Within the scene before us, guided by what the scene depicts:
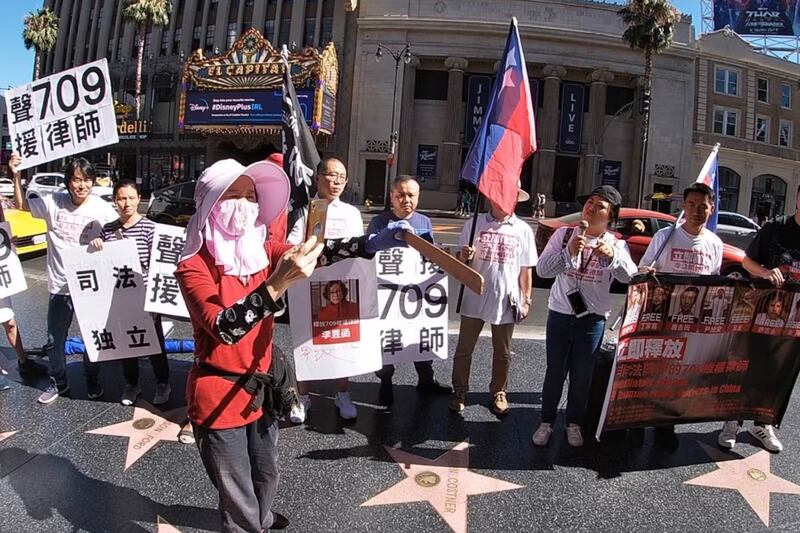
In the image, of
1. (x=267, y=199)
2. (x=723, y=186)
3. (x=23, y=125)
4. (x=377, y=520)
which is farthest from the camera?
(x=723, y=186)

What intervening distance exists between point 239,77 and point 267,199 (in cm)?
3266

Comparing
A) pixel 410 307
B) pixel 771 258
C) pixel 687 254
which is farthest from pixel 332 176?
pixel 771 258

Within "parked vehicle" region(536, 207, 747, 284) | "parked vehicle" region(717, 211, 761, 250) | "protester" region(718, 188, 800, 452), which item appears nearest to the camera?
"protester" region(718, 188, 800, 452)

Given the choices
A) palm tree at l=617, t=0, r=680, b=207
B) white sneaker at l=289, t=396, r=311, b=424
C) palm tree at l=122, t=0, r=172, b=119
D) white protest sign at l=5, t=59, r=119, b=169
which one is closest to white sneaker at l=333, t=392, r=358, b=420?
white sneaker at l=289, t=396, r=311, b=424

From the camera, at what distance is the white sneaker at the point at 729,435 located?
3.71 meters

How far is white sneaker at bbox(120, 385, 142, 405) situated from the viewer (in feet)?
13.0

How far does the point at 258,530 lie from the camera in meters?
2.05

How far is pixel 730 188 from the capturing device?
38656 millimetres

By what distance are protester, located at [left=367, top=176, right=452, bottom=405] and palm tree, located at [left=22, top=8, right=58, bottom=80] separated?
175 ft

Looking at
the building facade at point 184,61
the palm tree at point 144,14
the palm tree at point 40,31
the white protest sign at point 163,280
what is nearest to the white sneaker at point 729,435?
the white protest sign at point 163,280

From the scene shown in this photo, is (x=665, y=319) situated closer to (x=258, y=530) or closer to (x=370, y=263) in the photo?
(x=370, y=263)

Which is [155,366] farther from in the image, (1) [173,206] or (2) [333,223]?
(1) [173,206]

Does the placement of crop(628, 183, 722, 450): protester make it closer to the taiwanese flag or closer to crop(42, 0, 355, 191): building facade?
the taiwanese flag

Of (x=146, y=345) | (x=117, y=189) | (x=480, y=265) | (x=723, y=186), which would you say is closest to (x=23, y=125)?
(x=117, y=189)
